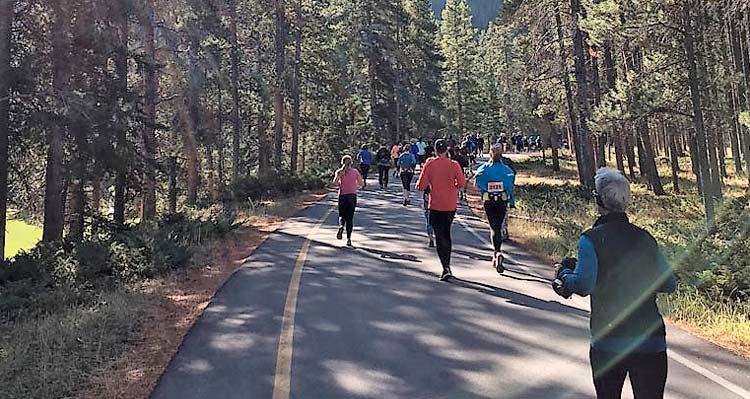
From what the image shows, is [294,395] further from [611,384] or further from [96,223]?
[96,223]

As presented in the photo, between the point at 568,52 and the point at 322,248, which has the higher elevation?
the point at 568,52

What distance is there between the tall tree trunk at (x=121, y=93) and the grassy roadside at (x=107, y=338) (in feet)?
18.6

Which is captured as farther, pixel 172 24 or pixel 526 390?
pixel 172 24

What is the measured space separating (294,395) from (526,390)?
195cm

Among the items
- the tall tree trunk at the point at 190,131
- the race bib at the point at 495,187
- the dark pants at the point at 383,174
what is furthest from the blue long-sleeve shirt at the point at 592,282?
the tall tree trunk at the point at 190,131

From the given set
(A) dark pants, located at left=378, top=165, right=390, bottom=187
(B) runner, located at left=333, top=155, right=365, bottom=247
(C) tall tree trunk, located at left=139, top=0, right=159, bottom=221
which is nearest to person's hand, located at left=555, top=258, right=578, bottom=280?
(B) runner, located at left=333, top=155, right=365, bottom=247

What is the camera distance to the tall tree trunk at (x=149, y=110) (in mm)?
18703

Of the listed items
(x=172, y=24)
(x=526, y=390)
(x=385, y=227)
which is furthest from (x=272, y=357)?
(x=172, y=24)

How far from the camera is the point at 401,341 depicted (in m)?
7.29

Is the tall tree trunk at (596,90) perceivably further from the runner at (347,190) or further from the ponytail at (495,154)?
the ponytail at (495,154)

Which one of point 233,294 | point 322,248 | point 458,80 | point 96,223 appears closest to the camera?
point 233,294

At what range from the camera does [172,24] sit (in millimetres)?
27031

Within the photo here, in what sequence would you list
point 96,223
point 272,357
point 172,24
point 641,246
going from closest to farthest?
point 641,246 → point 272,357 → point 96,223 → point 172,24

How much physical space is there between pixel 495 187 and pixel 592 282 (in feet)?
25.4
